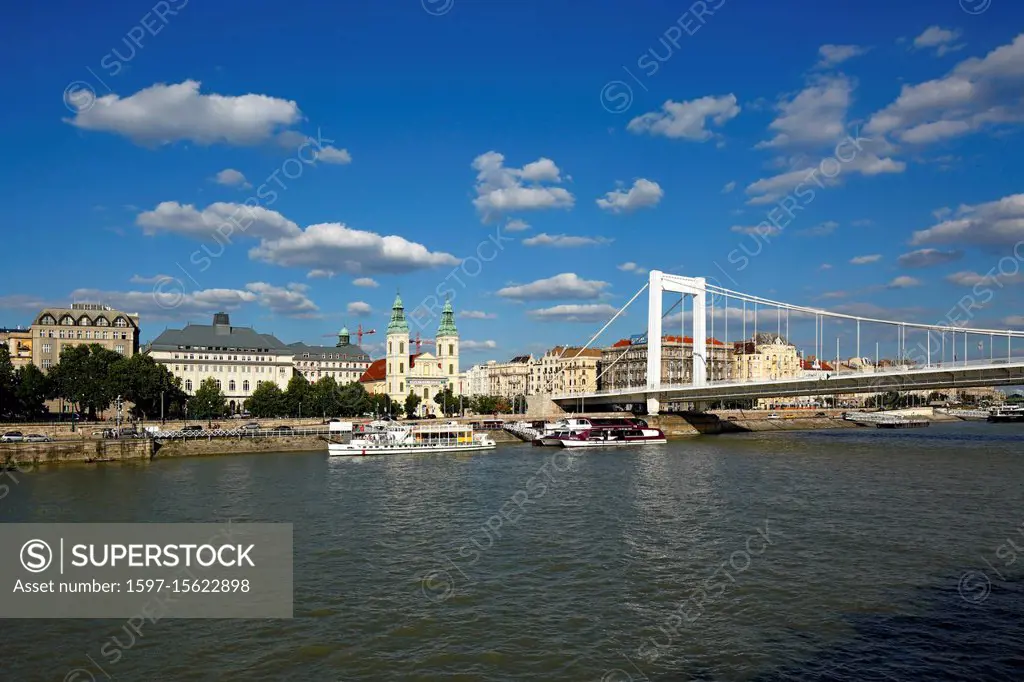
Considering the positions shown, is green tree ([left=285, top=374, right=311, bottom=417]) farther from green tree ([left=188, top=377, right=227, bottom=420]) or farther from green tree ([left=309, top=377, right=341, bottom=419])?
green tree ([left=188, top=377, right=227, bottom=420])

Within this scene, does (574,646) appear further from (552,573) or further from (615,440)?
(615,440)

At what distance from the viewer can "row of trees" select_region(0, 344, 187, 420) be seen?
2761 inches

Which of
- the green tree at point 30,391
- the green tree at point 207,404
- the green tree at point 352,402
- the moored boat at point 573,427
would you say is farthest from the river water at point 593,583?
the green tree at point 352,402

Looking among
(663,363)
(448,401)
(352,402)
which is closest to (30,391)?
(352,402)

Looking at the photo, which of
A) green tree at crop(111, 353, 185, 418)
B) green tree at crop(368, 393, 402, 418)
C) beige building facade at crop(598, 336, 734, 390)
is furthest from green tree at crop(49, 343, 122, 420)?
beige building facade at crop(598, 336, 734, 390)

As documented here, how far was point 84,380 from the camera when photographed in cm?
7062

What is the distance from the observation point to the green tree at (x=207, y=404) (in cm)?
9300

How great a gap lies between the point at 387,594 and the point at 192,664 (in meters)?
4.90

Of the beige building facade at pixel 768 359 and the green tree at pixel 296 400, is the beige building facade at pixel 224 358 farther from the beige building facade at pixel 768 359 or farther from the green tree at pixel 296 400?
the beige building facade at pixel 768 359

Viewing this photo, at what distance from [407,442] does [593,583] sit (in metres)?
42.6

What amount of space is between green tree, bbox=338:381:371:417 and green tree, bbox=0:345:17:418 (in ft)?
109

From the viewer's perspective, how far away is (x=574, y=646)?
14.8 metres

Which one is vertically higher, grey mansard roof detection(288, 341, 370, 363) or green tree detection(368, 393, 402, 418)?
grey mansard roof detection(288, 341, 370, 363)

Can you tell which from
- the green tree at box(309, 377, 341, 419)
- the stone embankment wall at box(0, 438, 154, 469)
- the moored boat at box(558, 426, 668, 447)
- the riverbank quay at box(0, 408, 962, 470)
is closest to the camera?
the stone embankment wall at box(0, 438, 154, 469)
